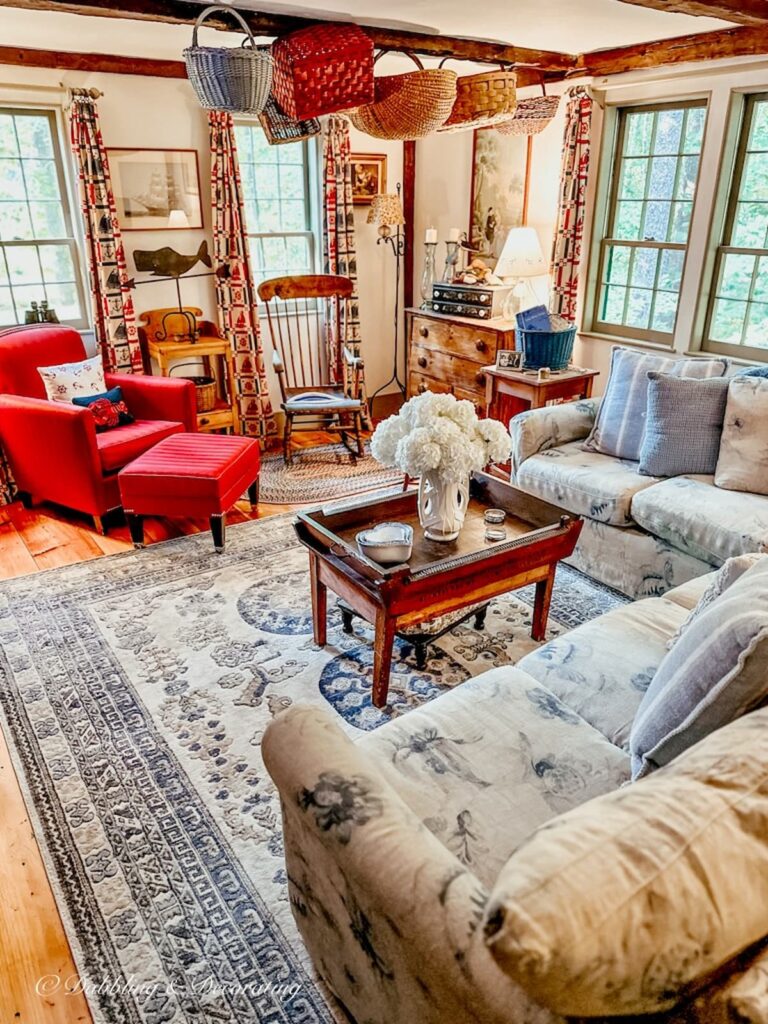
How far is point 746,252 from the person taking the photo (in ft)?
13.1

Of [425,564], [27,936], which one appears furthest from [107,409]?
[27,936]

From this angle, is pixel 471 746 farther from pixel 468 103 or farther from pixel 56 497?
pixel 56 497

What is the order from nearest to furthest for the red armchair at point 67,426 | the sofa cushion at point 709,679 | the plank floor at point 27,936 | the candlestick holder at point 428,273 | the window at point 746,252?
the sofa cushion at point 709,679, the plank floor at point 27,936, the red armchair at point 67,426, the window at point 746,252, the candlestick holder at point 428,273

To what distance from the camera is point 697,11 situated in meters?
2.77

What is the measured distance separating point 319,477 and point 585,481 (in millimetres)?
1848

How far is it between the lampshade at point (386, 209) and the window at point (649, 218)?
1407 mm

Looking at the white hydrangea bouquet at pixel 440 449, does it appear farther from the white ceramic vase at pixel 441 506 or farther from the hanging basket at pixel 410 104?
the hanging basket at pixel 410 104

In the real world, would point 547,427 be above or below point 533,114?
below

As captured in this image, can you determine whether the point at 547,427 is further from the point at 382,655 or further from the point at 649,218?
the point at 649,218

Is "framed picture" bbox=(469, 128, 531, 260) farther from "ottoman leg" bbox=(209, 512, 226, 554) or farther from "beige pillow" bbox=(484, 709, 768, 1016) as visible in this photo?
"beige pillow" bbox=(484, 709, 768, 1016)

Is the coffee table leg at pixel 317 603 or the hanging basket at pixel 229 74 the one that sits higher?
the hanging basket at pixel 229 74

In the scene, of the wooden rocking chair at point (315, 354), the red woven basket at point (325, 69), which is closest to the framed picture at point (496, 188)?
the wooden rocking chair at point (315, 354)

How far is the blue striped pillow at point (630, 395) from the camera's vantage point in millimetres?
3283

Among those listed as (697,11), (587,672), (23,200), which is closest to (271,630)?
(587,672)
